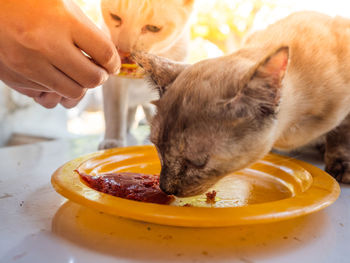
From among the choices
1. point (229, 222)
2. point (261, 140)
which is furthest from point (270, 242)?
point (261, 140)

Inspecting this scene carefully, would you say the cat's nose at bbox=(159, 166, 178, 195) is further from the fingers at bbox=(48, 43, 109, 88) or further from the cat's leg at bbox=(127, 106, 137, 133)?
the cat's leg at bbox=(127, 106, 137, 133)

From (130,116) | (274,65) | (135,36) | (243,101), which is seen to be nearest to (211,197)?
(243,101)

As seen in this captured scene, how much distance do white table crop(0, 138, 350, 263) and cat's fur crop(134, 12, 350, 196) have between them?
0.15 metres

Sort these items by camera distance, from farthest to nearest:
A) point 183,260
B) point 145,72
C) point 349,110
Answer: point 349,110, point 145,72, point 183,260

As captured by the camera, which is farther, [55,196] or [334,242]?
[55,196]

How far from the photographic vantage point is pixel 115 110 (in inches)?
73.6

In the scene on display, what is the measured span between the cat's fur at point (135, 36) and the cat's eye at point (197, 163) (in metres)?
0.58

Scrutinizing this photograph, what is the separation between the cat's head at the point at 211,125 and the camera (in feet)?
2.62

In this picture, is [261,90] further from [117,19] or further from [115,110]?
[115,110]

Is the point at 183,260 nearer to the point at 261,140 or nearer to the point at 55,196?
the point at 261,140

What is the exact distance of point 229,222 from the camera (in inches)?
29.0

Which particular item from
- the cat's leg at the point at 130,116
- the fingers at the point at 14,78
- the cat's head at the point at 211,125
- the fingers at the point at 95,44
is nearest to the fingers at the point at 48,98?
the fingers at the point at 14,78

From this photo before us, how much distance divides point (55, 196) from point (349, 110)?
3.35 ft

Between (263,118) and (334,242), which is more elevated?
(263,118)
